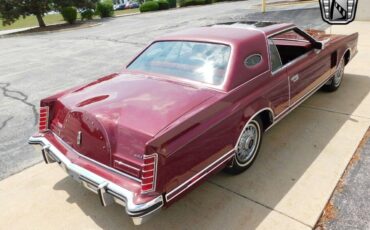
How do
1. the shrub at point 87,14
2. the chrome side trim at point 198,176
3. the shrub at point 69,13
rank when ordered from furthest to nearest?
the shrub at point 87,14 → the shrub at point 69,13 → the chrome side trim at point 198,176

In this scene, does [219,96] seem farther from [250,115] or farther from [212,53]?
[212,53]

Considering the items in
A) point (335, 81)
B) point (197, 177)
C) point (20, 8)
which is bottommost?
point (335, 81)

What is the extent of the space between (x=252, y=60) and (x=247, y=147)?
98 centimetres

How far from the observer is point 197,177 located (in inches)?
109

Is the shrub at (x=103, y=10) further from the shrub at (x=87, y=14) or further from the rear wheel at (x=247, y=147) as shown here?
the rear wheel at (x=247, y=147)

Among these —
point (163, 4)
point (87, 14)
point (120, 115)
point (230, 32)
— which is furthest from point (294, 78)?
point (163, 4)

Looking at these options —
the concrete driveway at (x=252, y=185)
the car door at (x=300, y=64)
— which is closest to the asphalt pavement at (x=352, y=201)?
the concrete driveway at (x=252, y=185)

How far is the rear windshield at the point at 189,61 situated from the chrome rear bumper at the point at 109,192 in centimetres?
141

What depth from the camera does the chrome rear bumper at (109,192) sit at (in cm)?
239

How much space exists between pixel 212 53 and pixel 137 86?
35.9 inches

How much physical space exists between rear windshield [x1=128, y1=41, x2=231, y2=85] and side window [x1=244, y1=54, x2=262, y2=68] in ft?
0.75

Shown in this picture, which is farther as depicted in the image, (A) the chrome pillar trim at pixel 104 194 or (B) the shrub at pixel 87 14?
(B) the shrub at pixel 87 14

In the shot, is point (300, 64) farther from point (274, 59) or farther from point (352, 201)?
point (352, 201)

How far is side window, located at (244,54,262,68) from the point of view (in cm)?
350
